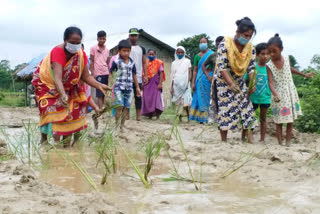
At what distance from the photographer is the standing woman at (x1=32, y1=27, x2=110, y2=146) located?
471cm

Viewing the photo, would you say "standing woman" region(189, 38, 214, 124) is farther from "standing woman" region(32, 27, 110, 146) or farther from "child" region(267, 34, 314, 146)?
"standing woman" region(32, 27, 110, 146)

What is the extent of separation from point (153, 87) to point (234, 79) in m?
4.40

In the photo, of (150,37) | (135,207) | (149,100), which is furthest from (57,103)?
(150,37)

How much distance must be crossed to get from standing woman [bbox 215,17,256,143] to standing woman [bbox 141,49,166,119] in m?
4.15

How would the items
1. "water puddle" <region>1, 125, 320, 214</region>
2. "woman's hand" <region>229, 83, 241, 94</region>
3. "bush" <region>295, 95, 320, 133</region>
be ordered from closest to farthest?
1. "water puddle" <region>1, 125, 320, 214</region>
2. "woman's hand" <region>229, 83, 241, 94</region>
3. "bush" <region>295, 95, 320, 133</region>

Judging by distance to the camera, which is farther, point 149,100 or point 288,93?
point 149,100

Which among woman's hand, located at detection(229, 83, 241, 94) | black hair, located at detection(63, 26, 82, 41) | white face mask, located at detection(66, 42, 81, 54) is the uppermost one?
black hair, located at detection(63, 26, 82, 41)

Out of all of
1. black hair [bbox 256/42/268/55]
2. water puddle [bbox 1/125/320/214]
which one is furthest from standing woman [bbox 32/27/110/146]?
black hair [bbox 256/42/268/55]

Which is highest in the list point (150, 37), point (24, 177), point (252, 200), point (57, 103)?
point (150, 37)

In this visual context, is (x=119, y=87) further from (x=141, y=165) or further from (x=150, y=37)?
(x=150, y=37)

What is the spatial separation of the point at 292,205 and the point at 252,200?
0.90 feet

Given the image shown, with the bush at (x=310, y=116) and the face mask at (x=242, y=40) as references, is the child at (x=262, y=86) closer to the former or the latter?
the face mask at (x=242, y=40)

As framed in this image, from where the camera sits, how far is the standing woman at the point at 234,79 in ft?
17.0

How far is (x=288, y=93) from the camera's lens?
5.43 metres
